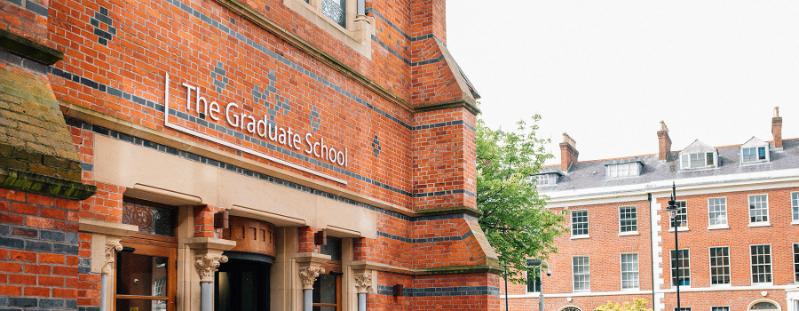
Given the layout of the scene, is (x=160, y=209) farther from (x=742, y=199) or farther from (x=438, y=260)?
(x=742, y=199)

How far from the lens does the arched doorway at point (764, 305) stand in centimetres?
4328

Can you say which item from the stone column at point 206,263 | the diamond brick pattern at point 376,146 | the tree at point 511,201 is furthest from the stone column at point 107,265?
the tree at point 511,201

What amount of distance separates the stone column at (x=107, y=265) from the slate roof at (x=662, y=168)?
4291 cm

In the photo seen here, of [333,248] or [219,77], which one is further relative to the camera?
[333,248]

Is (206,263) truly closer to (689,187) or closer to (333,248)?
(333,248)

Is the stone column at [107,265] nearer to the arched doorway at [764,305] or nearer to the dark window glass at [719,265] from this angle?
the arched doorway at [764,305]

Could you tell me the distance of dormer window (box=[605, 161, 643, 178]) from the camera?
49844 mm

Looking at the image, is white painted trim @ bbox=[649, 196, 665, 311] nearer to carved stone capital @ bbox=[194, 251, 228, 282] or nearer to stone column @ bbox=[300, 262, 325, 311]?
stone column @ bbox=[300, 262, 325, 311]

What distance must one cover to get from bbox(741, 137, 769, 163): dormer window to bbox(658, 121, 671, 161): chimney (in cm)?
430

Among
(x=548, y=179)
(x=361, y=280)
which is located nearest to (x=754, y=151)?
(x=548, y=179)

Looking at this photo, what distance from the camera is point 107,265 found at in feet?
23.9

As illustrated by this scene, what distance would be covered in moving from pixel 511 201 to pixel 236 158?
1693cm

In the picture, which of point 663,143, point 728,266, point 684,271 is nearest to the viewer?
point 728,266

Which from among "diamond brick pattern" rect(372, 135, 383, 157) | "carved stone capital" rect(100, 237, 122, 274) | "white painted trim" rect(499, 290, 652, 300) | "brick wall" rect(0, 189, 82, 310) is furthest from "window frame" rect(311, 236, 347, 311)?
Result: "white painted trim" rect(499, 290, 652, 300)
